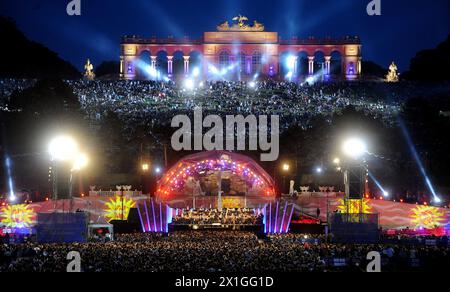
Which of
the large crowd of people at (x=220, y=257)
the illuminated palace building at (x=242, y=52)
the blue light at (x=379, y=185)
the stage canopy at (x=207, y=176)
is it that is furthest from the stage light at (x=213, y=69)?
the large crowd of people at (x=220, y=257)

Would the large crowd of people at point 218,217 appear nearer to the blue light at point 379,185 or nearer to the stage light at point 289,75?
the blue light at point 379,185

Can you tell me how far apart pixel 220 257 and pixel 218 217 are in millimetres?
14490

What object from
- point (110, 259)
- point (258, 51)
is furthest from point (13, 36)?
point (110, 259)

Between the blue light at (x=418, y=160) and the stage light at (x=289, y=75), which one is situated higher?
the stage light at (x=289, y=75)

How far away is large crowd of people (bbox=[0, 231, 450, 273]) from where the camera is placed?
1906 centimetres

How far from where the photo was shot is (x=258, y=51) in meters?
98.4

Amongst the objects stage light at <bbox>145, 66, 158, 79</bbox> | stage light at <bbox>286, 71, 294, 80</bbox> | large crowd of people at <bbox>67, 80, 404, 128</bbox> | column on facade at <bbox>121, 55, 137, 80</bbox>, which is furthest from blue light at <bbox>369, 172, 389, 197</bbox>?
column on facade at <bbox>121, 55, 137, 80</bbox>

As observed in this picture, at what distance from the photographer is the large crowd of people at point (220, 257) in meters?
19.1

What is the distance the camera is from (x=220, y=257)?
66.0 ft

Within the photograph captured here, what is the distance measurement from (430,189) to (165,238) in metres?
19.4

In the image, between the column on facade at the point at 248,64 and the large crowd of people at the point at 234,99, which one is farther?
the column on facade at the point at 248,64

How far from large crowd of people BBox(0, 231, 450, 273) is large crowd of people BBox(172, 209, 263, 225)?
34.6ft

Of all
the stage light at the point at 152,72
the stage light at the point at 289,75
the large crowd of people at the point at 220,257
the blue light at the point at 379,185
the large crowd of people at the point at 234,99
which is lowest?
the large crowd of people at the point at 220,257

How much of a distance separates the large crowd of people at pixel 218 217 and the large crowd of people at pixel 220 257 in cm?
1054
